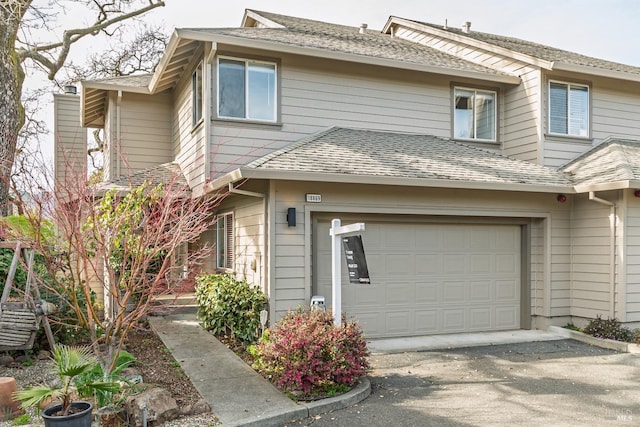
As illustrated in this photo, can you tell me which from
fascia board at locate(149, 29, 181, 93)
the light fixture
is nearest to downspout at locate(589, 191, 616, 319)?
the light fixture

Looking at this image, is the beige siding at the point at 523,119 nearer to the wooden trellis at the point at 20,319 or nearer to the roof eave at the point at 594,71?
the roof eave at the point at 594,71

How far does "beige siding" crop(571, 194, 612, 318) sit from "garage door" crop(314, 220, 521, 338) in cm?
109

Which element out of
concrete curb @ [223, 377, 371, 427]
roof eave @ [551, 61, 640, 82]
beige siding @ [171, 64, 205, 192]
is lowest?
concrete curb @ [223, 377, 371, 427]

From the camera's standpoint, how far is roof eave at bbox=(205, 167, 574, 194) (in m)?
7.47

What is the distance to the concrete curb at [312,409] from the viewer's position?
502cm

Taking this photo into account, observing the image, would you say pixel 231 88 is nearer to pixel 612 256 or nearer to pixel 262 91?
pixel 262 91

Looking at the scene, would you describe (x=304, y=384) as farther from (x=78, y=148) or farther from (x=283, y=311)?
(x=78, y=148)

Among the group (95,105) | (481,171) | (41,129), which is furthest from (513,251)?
(41,129)

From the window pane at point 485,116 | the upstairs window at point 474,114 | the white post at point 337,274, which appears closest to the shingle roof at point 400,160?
the upstairs window at point 474,114

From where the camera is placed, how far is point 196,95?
10.5 metres

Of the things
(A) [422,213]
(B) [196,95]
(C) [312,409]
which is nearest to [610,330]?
(A) [422,213]

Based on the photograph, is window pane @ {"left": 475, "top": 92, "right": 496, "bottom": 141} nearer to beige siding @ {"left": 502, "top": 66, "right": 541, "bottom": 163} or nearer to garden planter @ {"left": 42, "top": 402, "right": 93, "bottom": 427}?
beige siding @ {"left": 502, "top": 66, "right": 541, "bottom": 163}

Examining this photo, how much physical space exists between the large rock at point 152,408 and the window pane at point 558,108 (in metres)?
9.28

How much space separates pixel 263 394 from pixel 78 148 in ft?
39.3
